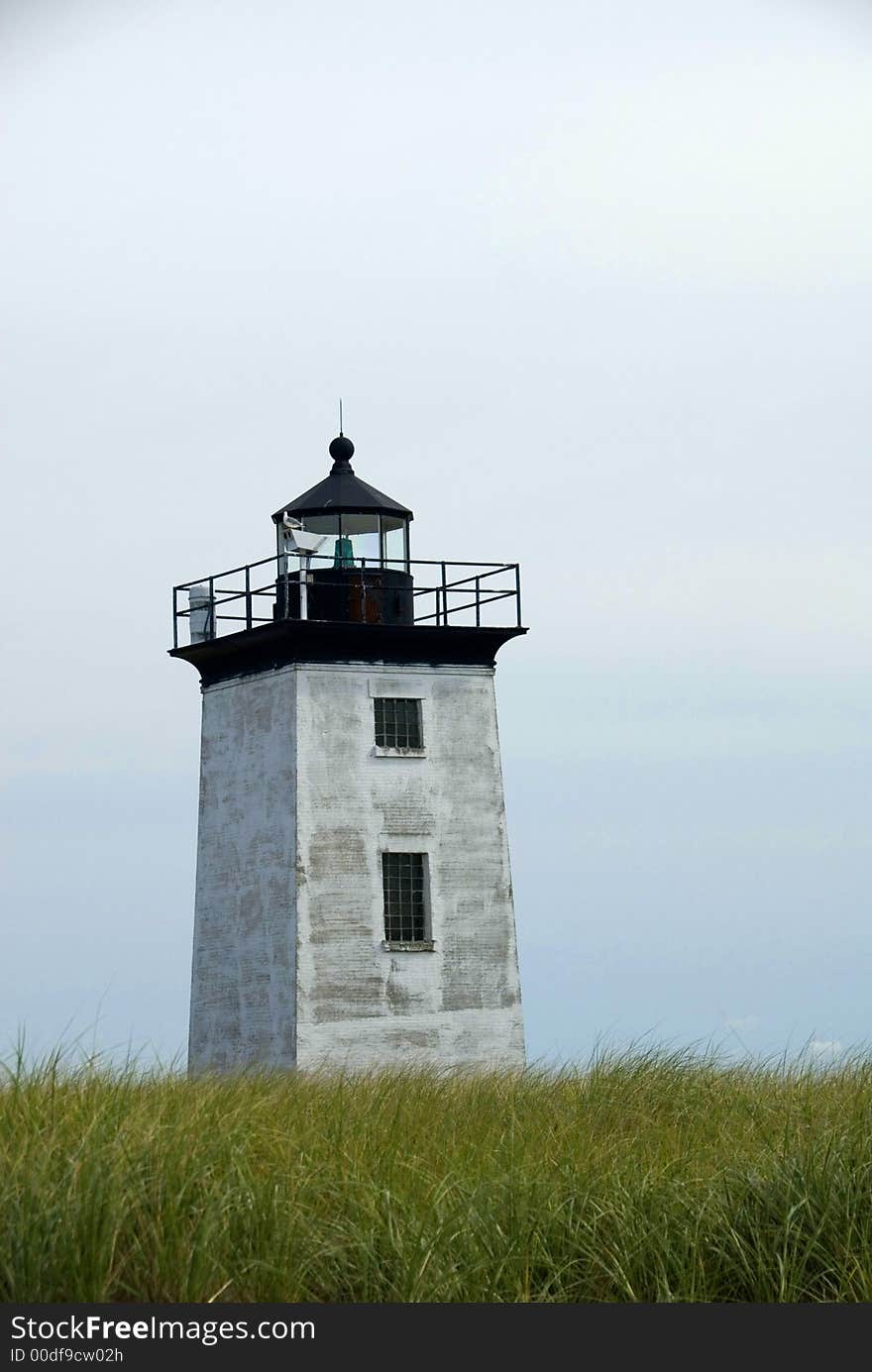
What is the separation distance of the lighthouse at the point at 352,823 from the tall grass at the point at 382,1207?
33.4 ft

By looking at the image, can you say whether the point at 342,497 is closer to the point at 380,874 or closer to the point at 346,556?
the point at 346,556

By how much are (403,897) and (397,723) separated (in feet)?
8.13

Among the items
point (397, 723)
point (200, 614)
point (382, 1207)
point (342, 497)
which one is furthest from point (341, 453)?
point (382, 1207)

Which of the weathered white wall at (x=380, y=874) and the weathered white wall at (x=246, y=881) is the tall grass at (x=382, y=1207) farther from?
the weathered white wall at (x=246, y=881)

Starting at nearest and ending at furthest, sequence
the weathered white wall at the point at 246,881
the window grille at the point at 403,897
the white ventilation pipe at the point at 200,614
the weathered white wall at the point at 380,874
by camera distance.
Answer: the weathered white wall at the point at 380,874 < the weathered white wall at the point at 246,881 < the window grille at the point at 403,897 < the white ventilation pipe at the point at 200,614

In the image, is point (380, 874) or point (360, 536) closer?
point (380, 874)

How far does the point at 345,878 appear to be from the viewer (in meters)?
26.2

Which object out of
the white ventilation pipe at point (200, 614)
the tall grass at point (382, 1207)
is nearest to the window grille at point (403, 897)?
the white ventilation pipe at point (200, 614)

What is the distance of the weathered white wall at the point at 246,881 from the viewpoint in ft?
85.9

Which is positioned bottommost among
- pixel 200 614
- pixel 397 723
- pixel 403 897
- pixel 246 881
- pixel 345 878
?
pixel 403 897

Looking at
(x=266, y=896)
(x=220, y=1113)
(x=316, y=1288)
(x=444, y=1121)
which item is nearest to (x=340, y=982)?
(x=266, y=896)

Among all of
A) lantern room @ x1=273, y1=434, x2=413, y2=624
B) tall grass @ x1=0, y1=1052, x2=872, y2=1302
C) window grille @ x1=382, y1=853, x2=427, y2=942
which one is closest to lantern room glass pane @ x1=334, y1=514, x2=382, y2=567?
lantern room @ x1=273, y1=434, x2=413, y2=624

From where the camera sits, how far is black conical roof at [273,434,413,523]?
27.8m

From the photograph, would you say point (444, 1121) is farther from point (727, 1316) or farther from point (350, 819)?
point (350, 819)
